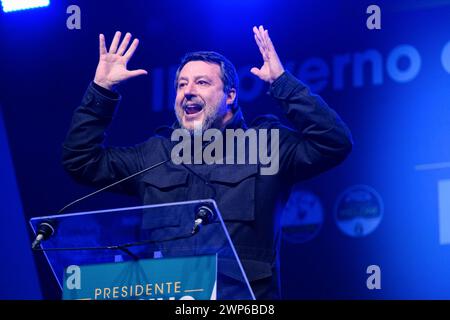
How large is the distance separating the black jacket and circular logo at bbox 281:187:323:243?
1.30ft

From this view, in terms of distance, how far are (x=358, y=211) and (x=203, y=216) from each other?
45.9 inches

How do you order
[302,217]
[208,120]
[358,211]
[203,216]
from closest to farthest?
[203,216] → [208,120] → [358,211] → [302,217]

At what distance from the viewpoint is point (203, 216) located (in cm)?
201

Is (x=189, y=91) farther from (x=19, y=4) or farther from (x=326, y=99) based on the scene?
(x=19, y=4)

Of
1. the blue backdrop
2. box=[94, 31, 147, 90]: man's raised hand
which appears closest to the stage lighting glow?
the blue backdrop

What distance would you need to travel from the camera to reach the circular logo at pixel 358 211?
9.82 feet

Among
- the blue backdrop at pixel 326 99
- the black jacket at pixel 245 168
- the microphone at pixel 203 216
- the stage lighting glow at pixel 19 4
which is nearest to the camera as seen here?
the microphone at pixel 203 216

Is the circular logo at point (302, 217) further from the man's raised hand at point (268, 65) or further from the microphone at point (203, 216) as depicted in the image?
the microphone at point (203, 216)

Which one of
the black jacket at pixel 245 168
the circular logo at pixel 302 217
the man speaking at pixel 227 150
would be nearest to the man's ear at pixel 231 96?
the man speaking at pixel 227 150

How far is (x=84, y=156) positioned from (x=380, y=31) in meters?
1.19

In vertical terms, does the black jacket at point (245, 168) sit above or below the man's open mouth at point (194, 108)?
below

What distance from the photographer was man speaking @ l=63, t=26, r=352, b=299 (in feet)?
8.55

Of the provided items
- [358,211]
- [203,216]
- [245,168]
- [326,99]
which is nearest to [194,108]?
[245,168]

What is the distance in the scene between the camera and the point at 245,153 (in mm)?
2768
